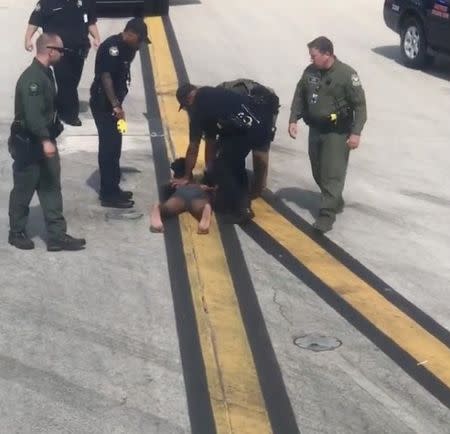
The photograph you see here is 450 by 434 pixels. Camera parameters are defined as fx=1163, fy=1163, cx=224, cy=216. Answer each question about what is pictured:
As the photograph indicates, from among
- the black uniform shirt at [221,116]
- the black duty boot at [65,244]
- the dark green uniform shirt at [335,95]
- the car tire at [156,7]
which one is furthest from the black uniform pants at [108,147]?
the car tire at [156,7]

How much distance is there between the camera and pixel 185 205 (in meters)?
9.75

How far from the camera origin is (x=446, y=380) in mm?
6973

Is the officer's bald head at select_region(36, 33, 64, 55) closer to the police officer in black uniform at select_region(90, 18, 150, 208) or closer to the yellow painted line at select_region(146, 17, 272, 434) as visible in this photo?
the police officer in black uniform at select_region(90, 18, 150, 208)

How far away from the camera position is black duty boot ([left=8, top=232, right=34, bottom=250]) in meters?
9.12

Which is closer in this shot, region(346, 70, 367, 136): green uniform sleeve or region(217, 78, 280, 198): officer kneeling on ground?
region(346, 70, 367, 136): green uniform sleeve

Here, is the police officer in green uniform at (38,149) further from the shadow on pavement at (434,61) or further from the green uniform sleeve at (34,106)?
the shadow on pavement at (434,61)

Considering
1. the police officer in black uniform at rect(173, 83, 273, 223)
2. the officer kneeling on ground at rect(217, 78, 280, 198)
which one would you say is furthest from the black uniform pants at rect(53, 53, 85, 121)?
the police officer in black uniform at rect(173, 83, 273, 223)

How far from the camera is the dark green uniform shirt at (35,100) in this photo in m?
8.56

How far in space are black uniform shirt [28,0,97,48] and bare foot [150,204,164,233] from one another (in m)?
3.60

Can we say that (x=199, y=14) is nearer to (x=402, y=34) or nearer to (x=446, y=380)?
(x=402, y=34)

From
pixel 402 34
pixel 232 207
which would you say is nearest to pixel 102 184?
pixel 232 207

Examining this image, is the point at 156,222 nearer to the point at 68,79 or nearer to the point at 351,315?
the point at 351,315

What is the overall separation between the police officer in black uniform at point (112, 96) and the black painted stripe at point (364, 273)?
136 cm

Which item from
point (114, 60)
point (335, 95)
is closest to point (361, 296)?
point (335, 95)
